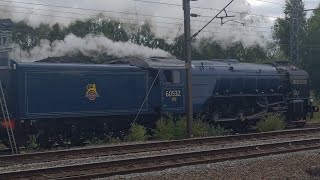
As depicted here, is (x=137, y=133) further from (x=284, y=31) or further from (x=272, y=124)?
(x=284, y=31)

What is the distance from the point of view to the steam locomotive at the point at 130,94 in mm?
18250

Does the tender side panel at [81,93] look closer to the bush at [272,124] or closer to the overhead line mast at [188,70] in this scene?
the overhead line mast at [188,70]

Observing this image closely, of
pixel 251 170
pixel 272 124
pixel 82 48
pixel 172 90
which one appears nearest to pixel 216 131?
pixel 172 90

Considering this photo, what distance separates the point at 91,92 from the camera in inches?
787

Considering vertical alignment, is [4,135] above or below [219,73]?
below

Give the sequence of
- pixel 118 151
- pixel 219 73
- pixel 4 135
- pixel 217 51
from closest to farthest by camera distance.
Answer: pixel 118 151 < pixel 4 135 < pixel 219 73 < pixel 217 51

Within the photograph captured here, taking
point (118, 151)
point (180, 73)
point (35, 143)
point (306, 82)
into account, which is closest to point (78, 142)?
point (35, 143)

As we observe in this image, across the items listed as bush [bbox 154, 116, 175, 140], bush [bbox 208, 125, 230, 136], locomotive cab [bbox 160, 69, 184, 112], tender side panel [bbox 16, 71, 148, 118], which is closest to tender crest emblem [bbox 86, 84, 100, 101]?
tender side panel [bbox 16, 71, 148, 118]

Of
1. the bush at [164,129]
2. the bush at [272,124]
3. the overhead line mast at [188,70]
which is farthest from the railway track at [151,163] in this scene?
the bush at [272,124]

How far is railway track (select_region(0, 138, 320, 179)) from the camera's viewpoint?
37.7 feet

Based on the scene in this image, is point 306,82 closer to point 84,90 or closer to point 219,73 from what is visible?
point 219,73

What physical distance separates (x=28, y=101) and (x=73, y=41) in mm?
8455

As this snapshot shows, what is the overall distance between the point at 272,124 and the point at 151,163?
39.8 ft

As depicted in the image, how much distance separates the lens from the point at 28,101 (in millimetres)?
18141
